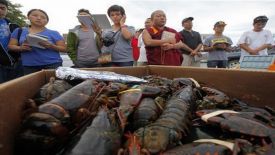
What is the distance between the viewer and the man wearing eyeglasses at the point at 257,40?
5.87 metres

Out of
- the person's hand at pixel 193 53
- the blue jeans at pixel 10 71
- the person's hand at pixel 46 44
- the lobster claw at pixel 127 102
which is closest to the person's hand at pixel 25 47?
the person's hand at pixel 46 44

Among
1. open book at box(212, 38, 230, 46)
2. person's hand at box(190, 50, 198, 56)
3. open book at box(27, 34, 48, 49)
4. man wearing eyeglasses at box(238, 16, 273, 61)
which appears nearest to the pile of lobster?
open book at box(27, 34, 48, 49)

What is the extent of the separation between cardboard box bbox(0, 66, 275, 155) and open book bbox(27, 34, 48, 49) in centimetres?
106

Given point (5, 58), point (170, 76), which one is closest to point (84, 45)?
point (5, 58)

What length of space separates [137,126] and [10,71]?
3.08 m

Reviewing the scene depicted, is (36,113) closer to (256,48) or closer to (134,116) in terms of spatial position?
(134,116)

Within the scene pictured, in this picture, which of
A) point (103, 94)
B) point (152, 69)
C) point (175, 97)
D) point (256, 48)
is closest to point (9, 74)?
point (152, 69)

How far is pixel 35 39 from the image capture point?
3.51m

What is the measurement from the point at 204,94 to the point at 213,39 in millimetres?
3914

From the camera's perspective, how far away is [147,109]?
5.80ft

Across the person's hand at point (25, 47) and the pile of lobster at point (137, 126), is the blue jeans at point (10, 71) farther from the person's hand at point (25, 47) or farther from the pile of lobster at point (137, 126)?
the pile of lobster at point (137, 126)

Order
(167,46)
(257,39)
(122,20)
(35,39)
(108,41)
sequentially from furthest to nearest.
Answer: (257,39) < (167,46) < (122,20) < (108,41) < (35,39)

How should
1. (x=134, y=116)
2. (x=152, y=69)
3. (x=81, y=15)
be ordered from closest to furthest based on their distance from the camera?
(x=134, y=116) < (x=152, y=69) < (x=81, y=15)

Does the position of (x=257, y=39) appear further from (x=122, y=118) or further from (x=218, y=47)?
(x=122, y=118)
